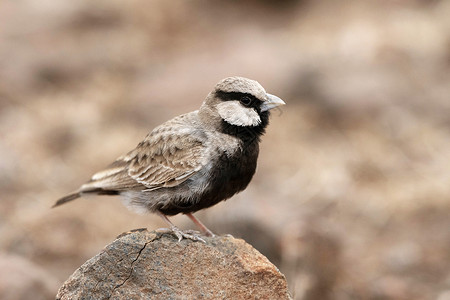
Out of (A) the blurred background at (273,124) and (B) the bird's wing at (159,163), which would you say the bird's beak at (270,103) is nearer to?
(B) the bird's wing at (159,163)

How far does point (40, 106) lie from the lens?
16406mm

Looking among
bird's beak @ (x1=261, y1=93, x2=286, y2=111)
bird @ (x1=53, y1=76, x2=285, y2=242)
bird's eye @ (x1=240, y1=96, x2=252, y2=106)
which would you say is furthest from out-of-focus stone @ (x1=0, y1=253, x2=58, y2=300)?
bird's beak @ (x1=261, y1=93, x2=286, y2=111)

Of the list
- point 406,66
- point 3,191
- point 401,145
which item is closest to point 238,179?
point 3,191

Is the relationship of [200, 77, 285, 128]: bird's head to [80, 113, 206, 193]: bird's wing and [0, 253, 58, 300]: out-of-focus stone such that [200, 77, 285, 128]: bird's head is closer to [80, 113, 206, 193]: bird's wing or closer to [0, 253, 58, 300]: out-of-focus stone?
[80, 113, 206, 193]: bird's wing

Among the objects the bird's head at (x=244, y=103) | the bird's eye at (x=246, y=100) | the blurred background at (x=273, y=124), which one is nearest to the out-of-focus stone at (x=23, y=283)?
the blurred background at (x=273, y=124)

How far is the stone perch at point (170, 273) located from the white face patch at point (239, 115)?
1436mm

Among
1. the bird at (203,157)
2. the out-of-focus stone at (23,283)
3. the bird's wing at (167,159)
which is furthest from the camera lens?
the out-of-focus stone at (23,283)

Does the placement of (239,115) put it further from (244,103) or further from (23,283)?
(23,283)

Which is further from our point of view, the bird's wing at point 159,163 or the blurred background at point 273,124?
the blurred background at point 273,124

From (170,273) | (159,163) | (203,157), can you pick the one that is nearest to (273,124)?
(159,163)

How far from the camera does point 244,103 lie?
7.19 metres

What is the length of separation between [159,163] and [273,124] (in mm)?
8710

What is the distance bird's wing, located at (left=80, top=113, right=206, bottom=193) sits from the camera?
7.12 metres

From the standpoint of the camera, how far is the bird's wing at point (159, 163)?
7117 millimetres
